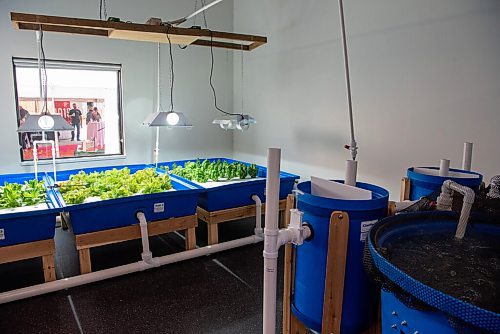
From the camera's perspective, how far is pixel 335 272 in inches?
58.8

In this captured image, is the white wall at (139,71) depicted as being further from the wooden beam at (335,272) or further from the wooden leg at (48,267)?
the wooden beam at (335,272)

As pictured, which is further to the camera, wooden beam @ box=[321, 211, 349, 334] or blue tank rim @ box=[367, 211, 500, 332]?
wooden beam @ box=[321, 211, 349, 334]

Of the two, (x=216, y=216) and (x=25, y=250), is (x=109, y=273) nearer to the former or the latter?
(x=25, y=250)

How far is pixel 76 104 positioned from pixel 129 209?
2.57 m

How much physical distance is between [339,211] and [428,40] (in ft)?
8.78

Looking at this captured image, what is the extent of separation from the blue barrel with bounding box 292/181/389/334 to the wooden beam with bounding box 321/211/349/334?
0.13 feet

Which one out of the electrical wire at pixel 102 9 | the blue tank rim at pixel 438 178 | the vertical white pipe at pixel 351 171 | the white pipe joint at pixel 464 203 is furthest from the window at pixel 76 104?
the white pipe joint at pixel 464 203

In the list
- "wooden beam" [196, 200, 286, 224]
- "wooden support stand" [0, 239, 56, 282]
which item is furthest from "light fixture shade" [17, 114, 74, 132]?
"wooden beam" [196, 200, 286, 224]

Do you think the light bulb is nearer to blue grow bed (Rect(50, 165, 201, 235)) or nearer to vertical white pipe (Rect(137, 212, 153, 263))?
blue grow bed (Rect(50, 165, 201, 235))

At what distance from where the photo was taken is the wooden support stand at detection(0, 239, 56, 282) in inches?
100

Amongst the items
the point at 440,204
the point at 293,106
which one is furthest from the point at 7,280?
the point at 293,106

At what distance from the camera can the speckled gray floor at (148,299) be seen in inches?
91.3

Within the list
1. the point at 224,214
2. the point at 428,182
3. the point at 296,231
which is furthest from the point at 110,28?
the point at 428,182

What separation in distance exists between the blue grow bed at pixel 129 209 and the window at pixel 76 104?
6.20 feet
